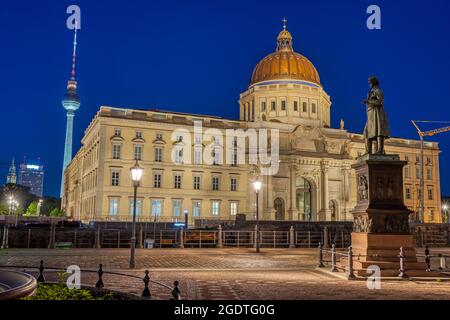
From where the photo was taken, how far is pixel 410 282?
14.3m

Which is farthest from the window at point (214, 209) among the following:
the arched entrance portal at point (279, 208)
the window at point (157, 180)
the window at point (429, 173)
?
the window at point (429, 173)

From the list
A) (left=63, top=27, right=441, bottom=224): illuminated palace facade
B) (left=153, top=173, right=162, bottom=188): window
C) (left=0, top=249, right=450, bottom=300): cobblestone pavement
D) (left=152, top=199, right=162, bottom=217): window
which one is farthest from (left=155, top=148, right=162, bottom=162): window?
(left=0, top=249, right=450, bottom=300): cobblestone pavement

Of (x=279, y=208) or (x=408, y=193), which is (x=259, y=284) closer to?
(x=279, y=208)

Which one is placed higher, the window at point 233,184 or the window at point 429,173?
the window at point 429,173

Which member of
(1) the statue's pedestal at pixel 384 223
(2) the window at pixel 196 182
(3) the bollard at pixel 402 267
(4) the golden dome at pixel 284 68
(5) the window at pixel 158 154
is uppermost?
(4) the golden dome at pixel 284 68

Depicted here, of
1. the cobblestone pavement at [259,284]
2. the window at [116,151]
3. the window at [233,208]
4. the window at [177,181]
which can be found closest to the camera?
the cobblestone pavement at [259,284]

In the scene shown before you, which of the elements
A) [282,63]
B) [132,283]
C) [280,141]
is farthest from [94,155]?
[132,283]

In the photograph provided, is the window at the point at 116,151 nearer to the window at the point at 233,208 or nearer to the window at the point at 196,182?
the window at the point at 196,182

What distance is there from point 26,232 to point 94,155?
31337mm

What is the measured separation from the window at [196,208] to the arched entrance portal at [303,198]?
17738 mm

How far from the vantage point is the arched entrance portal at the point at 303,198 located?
241ft
